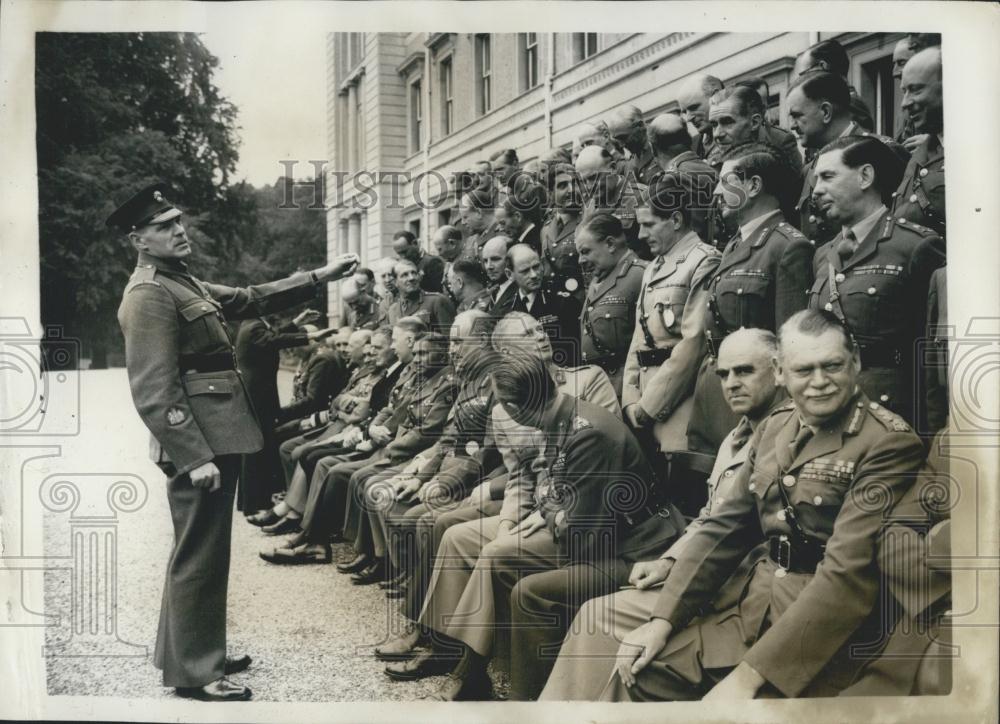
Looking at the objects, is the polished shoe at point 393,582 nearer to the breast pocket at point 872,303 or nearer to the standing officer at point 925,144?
the breast pocket at point 872,303

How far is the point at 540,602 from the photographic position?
136 inches

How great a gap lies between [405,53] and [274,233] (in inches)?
39.6

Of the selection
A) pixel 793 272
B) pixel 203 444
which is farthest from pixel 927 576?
pixel 203 444

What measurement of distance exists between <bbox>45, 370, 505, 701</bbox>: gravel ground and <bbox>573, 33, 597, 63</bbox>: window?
8.05ft

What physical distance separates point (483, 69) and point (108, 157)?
5.74 ft

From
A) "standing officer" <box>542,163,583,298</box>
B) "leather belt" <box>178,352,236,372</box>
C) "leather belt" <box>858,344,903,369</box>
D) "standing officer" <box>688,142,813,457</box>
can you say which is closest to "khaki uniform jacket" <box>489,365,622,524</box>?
"standing officer" <box>688,142,813,457</box>

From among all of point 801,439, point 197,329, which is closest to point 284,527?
point 197,329

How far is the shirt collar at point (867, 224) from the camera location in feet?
10.4

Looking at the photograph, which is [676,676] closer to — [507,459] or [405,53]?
[507,459]

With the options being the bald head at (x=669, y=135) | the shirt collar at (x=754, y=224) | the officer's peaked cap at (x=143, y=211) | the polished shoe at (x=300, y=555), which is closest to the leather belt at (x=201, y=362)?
the officer's peaked cap at (x=143, y=211)

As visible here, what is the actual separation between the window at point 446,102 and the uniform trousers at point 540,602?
6.71ft

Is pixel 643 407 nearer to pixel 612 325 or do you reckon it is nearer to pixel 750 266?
pixel 612 325

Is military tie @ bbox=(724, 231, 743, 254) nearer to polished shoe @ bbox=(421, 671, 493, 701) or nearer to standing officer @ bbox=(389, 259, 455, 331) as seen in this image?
standing officer @ bbox=(389, 259, 455, 331)

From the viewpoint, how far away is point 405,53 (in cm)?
385
